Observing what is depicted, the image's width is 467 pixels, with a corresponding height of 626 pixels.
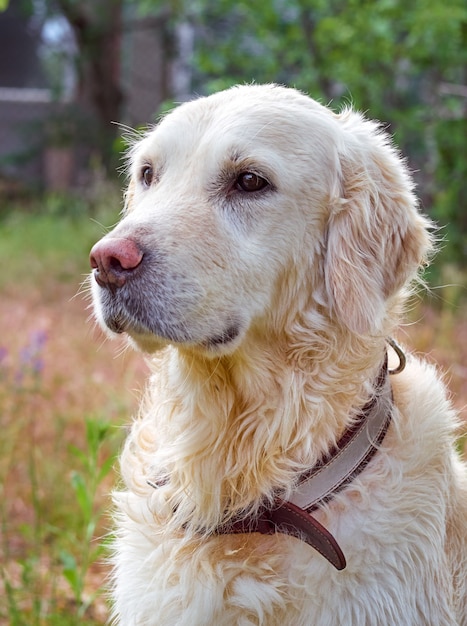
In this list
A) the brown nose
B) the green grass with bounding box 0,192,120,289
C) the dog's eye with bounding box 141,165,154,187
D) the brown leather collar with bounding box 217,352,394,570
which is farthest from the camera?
the green grass with bounding box 0,192,120,289

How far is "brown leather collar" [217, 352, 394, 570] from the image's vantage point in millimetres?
1883

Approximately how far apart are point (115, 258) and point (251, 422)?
0.58 m

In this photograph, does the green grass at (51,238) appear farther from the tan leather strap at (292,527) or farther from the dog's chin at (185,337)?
the tan leather strap at (292,527)

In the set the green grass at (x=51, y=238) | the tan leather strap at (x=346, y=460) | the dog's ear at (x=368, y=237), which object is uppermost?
the dog's ear at (x=368, y=237)

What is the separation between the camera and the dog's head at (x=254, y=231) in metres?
1.85

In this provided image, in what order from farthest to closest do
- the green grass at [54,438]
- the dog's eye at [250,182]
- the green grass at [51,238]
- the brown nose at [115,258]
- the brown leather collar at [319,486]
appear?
the green grass at [51,238] < the green grass at [54,438] < the dog's eye at [250,182] < the brown leather collar at [319,486] < the brown nose at [115,258]

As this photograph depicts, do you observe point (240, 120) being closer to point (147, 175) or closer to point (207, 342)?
point (147, 175)

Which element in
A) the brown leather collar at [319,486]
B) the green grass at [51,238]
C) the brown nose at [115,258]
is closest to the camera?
the brown nose at [115,258]

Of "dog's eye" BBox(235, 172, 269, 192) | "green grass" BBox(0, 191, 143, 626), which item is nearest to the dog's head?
"dog's eye" BBox(235, 172, 269, 192)

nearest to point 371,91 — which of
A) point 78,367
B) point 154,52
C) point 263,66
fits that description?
point 263,66

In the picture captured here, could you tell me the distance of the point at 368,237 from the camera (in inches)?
80.3

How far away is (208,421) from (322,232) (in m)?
0.59

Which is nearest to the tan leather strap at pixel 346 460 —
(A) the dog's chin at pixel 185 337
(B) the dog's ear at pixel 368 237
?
(B) the dog's ear at pixel 368 237

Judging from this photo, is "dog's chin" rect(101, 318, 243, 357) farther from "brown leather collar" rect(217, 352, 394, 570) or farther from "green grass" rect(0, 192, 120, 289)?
"green grass" rect(0, 192, 120, 289)
